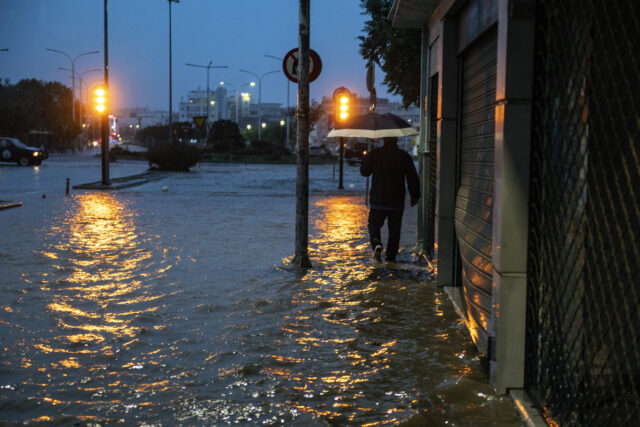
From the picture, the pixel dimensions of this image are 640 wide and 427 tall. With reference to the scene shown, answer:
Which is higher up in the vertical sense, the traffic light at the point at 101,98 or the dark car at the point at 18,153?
the traffic light at the point at 101,98

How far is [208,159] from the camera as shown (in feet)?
200

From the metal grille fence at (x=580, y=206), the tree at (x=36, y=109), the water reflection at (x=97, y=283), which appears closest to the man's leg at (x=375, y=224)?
the water reflection at (x=97, y=283)

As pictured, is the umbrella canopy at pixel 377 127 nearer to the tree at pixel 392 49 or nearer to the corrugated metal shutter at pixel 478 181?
the corrugated metal shutter at pixel 478 181

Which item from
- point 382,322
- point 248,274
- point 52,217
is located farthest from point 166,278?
point 52,217

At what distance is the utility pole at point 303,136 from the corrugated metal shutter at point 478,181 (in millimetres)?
2291

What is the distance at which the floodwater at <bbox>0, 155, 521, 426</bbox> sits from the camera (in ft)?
14.3

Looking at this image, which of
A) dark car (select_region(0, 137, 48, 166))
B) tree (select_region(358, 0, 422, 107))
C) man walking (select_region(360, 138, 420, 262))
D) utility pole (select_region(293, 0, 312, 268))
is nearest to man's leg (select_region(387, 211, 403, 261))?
man walking (select_region(360, 138, 420, 262))

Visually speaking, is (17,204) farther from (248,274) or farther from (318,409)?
(318,409)

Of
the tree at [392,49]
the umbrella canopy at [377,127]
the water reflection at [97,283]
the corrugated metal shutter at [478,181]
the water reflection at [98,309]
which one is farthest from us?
the tree at [392,49]

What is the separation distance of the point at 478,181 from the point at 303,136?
129 inches

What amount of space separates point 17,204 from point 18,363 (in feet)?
42.4

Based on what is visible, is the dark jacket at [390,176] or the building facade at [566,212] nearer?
the building facade at [566,212]

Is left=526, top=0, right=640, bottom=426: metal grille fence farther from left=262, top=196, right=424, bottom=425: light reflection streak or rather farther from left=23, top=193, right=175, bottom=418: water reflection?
left=23, top=193, right=175, bottom=418: water reflection

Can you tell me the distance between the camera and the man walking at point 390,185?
31.8 ft
